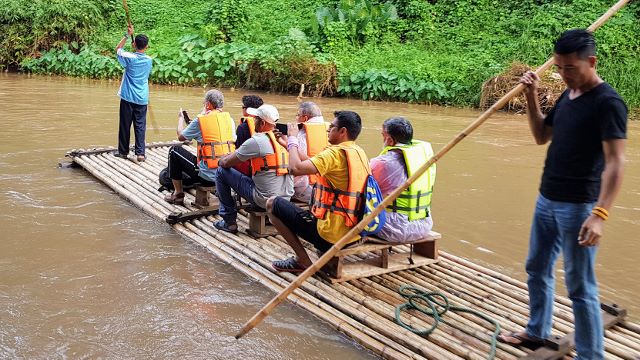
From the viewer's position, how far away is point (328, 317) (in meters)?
3.62

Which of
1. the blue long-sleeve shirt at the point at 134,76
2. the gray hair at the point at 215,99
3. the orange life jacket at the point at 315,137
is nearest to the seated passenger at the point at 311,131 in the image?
the orange life jacket at the point at 315,137

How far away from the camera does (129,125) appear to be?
289 inches

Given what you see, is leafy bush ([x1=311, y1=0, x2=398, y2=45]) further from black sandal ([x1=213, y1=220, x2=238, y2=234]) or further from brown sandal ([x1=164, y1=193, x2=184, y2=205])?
black sandal ([x1=213, y1=220, x2=238, y2=234])

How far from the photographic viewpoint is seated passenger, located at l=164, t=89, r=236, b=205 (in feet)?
17.5

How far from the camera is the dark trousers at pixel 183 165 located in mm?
5613

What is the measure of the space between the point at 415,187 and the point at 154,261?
2034mm

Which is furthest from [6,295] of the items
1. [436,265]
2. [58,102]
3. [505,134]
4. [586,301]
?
[58,102]

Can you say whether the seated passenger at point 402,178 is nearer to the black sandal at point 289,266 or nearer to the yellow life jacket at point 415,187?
the yellow life jacket at point 415,187

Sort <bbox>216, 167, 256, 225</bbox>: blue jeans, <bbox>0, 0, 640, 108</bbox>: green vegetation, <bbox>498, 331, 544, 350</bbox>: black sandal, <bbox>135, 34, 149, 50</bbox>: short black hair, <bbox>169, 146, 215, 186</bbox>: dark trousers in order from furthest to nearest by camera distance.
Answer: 1. <bbox>0, 0, 640, 108</bbox>: green vegetation
2. <bbox>135, 34, 149, 50</bbox>: short black hair
3. <bbox>169, 146, 215, 186</bbox>: dark trousers
4. <bbox>216, 167, 256, 225</bbox>: blue jeans
5. <bbox>498, 331, 544, 350</bbox>: black sandal

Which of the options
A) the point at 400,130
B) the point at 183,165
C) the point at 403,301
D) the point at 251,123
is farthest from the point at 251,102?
the point at 403,301

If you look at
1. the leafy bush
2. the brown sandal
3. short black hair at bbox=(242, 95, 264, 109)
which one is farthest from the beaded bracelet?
the leafy bush

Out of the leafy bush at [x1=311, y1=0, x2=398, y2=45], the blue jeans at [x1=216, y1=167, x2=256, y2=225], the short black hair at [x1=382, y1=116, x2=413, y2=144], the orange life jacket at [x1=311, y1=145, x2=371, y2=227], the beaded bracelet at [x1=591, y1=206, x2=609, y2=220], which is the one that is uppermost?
the leafy bush at [x1=311, y1=0, x2=398, y2=45]

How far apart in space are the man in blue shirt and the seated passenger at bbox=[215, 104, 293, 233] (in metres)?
2.79

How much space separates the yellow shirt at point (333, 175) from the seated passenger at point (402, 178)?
0.34 m
